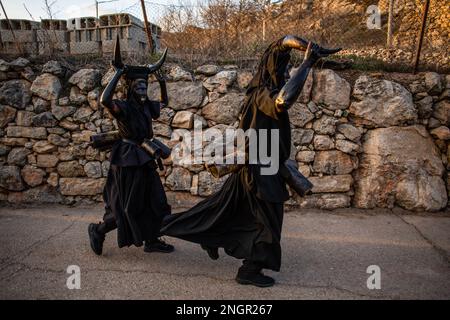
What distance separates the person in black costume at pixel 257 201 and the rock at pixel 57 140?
3310mm

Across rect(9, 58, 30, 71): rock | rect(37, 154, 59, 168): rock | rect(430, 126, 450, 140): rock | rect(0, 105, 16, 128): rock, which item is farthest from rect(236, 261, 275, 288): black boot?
rect(9, 58, 30, 71): rock

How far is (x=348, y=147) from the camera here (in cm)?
528

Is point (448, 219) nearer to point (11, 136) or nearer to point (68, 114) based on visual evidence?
point (68, 114)

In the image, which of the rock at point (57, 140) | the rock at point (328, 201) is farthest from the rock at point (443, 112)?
the rock at point (57, 140)

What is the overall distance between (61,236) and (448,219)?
5.40 m

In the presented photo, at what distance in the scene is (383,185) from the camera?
5.25 m

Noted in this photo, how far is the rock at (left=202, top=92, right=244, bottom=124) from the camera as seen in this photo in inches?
213

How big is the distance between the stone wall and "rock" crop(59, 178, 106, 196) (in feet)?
0.06

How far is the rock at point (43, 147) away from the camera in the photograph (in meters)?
5.67

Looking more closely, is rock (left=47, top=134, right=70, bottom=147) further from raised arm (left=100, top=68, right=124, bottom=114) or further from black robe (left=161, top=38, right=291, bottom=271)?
black robe (left=161, top=38, right=291, bottom=271)

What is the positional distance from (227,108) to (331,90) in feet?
5.48

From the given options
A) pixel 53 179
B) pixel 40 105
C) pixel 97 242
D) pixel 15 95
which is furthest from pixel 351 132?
pixel 15 95

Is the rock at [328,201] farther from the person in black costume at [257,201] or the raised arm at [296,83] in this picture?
the raised arm at [296,83]

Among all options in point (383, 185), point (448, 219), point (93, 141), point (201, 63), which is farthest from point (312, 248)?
point (201, 63)
